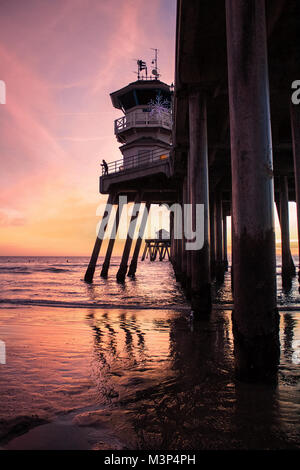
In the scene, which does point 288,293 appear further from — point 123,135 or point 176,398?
point 123,135

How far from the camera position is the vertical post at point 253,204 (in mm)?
3191

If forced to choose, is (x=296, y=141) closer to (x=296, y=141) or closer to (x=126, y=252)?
(x=296, y=141)

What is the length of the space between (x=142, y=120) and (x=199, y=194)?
19242 millimetres

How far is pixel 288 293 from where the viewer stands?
12734mm

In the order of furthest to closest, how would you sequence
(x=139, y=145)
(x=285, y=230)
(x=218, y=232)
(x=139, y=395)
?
(x=139, y=145)
(x=218, y=232)
(x=285, y=230)
(x=139, y=395)

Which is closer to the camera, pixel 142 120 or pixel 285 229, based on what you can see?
pixel 285 229

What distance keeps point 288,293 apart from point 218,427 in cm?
1146

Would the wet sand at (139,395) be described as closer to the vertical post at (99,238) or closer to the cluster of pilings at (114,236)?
the vertical post at (99,238)

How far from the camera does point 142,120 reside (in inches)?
981

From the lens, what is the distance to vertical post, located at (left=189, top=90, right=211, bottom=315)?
24.1 ft

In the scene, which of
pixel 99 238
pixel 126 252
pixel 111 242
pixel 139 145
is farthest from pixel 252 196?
pixel 139 145

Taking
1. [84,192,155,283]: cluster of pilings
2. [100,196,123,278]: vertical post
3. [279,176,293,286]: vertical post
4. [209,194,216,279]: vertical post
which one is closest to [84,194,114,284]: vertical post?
[84,192,155,283]: cluster of pilings

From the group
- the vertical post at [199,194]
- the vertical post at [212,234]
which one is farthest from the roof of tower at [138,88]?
the vertical post at [199,194]
